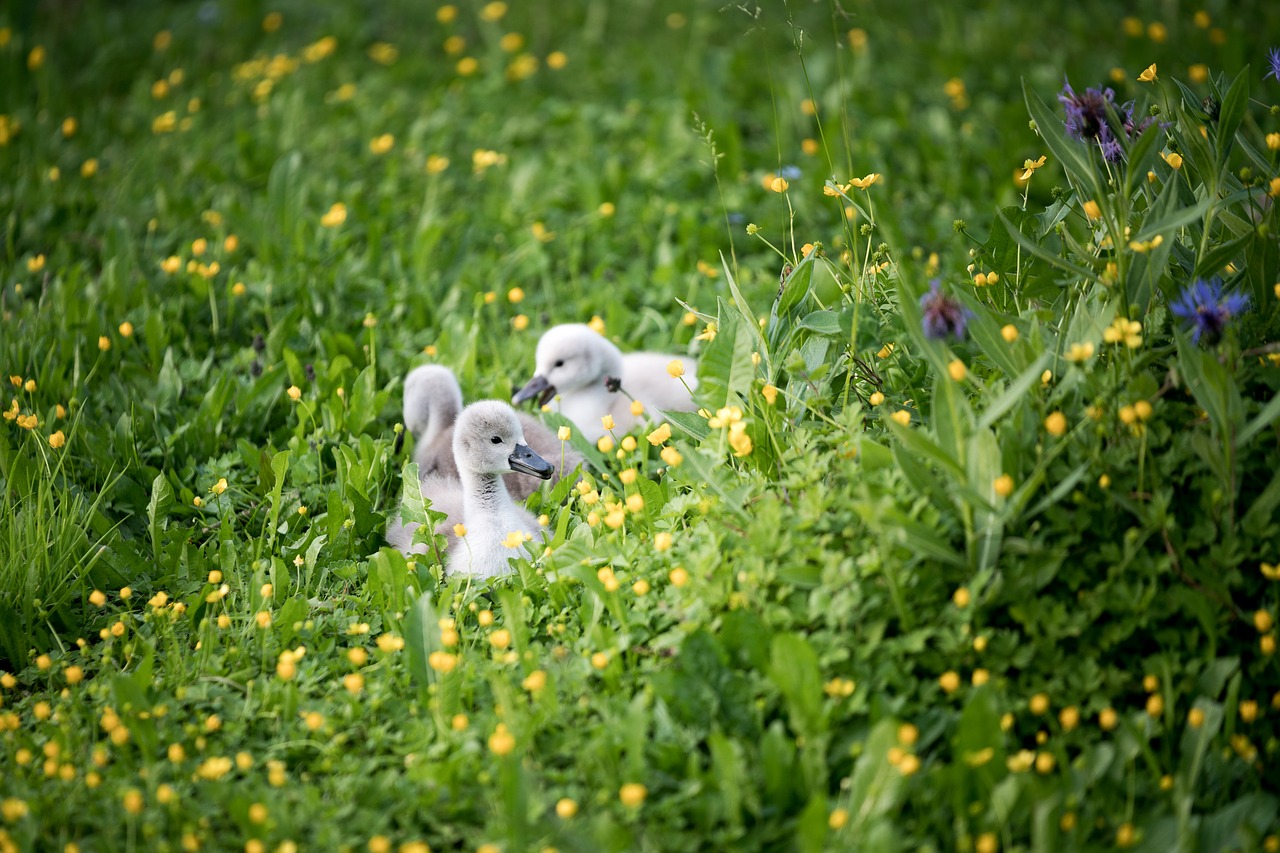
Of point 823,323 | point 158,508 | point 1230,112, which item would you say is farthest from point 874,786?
point 158,508

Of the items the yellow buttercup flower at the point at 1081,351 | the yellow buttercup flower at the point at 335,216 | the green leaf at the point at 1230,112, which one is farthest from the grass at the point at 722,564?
the yellow buttercup flower at the point at 335,216

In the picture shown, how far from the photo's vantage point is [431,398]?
4.23m

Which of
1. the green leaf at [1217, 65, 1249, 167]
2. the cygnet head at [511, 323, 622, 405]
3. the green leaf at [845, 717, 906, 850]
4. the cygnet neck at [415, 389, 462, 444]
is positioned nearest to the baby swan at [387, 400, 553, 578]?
the cygnet neck at [415, 389, 462, 444]

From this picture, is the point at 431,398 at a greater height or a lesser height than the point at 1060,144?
lesser

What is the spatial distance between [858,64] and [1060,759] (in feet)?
17.7

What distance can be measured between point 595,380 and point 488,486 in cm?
87

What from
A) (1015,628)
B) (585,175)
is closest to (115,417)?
(585,175)

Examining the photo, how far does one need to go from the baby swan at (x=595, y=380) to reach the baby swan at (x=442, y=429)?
17cm

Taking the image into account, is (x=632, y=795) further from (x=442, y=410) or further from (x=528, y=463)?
(x=442, y=410)

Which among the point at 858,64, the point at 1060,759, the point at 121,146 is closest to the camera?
the point at 1060,759

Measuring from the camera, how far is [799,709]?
2604mm

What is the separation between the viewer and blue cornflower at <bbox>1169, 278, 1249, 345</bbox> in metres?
2.76

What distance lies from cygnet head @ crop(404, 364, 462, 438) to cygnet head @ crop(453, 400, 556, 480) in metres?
0.57

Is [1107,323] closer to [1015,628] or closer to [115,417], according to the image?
[1015,628]
